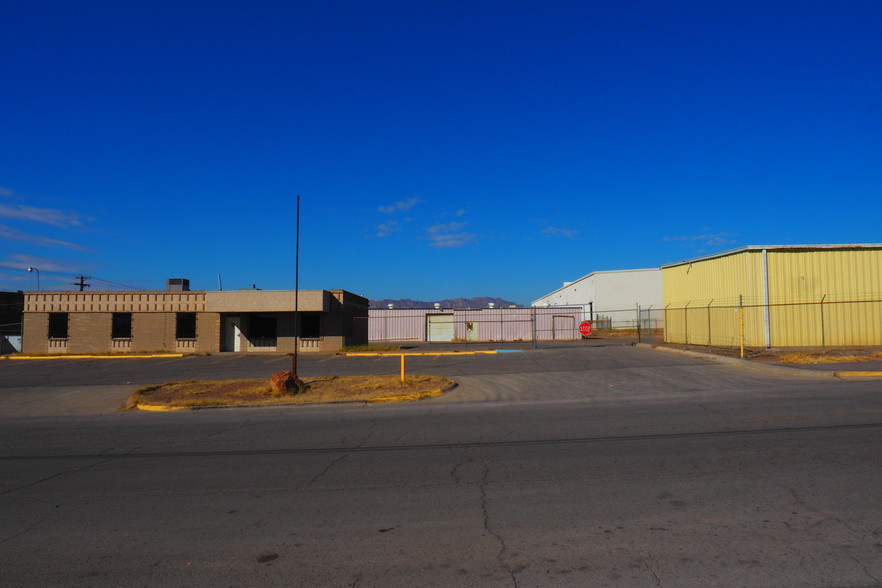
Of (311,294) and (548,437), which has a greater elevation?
(311,294)

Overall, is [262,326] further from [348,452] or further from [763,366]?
[348,452]

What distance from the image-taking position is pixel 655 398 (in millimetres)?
13461

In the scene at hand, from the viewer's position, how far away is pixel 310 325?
33406 mm

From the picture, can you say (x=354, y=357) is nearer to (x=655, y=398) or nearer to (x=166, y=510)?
(x=655, y=398)

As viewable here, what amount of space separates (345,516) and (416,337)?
39.1 meters

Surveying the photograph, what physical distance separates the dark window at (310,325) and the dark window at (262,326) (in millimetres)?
1665

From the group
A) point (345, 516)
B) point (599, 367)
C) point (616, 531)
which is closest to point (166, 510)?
point (345, 516)

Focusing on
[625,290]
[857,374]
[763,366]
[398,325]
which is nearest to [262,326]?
[398,325]

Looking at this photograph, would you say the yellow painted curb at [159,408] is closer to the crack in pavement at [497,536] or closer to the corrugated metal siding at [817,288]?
the crack in pavement at [497,536]

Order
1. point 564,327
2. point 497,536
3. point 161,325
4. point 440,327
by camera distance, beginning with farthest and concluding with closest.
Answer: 1. point 440,327
2. point 564,327
3. point 161,325
4. point 497,536

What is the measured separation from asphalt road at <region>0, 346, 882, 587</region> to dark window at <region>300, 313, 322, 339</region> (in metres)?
20.7

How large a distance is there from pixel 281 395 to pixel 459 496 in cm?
991

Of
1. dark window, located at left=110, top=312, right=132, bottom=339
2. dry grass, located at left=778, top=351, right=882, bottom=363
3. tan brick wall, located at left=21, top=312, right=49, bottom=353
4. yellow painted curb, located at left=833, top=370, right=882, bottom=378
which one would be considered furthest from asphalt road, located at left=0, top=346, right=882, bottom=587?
tan brick wall, located at left=21, top=312, right=49, bottom=353

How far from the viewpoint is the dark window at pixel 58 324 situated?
33.7 meters
